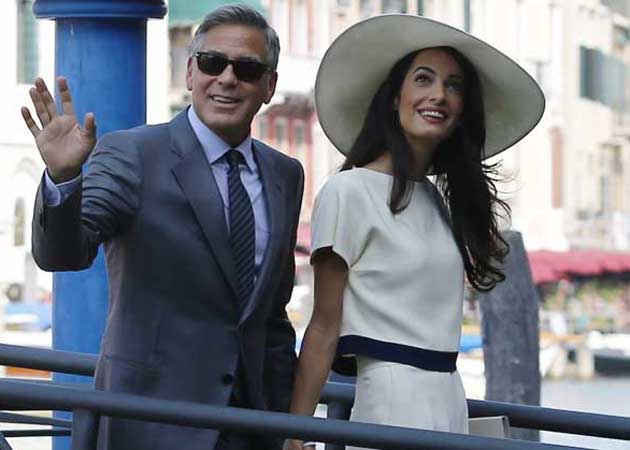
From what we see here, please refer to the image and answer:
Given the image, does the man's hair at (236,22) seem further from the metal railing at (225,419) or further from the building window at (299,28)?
the building window at (299,28)

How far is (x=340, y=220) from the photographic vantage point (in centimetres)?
396

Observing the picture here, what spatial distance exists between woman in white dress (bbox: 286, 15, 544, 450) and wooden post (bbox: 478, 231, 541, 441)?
742 centimetres

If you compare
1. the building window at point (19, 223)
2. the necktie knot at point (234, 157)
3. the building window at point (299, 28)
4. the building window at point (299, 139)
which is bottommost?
the building window at point (19, 223)

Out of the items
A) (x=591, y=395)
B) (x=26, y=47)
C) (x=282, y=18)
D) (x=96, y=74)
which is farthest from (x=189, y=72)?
(x=282, y=18)

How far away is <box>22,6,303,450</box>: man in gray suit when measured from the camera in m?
3.87

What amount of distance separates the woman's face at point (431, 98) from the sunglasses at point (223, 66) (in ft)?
1.03

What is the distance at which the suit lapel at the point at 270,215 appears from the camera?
3.92 meters

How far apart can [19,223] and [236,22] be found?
44739mm

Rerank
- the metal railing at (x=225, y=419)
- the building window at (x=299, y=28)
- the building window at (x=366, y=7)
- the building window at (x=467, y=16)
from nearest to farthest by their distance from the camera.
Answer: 1. the metal railing at (x=225, y=419)
2. the building window at (x=299, y=28)
3. the building window at (x=366, y=7)
4. the building window at (x=467, y=16)

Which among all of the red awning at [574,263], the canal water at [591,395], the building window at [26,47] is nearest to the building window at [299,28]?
the building window at [26,47]

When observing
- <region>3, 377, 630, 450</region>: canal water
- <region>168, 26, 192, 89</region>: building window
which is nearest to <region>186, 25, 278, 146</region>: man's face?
<region>3, 377, 630, 450</region>: canal water

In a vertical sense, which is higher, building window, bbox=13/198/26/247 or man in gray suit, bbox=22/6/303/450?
man in gray suit, bbox=22/6/303/450

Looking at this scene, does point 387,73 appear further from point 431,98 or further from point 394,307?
point 394,307

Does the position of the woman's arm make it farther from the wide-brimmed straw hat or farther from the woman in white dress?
the wide-brimmed straw hat
